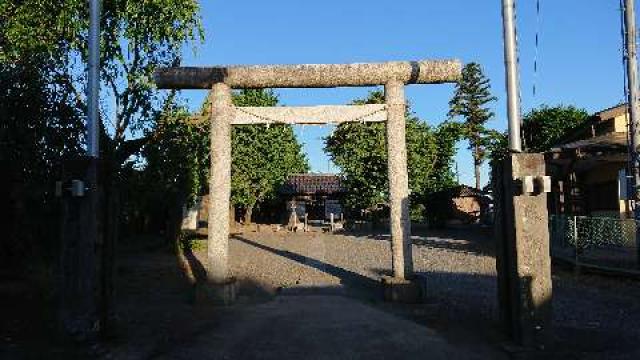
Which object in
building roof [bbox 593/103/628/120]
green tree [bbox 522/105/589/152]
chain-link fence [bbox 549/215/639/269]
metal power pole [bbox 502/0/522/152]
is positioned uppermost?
green tree [bbox 522/105/589/152]

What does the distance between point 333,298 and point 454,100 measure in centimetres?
5749

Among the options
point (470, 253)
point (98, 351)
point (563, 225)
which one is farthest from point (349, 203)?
point (98, 351)

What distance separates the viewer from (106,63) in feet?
52.5

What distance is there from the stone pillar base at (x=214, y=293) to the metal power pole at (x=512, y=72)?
19.0 feet

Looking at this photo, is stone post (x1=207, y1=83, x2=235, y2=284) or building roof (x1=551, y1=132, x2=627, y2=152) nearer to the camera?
stone post (x1=207, y1=83, x2=235, y2=284)

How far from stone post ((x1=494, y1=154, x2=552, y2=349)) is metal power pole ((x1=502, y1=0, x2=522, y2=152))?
34cm

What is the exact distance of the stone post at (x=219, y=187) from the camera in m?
11.0

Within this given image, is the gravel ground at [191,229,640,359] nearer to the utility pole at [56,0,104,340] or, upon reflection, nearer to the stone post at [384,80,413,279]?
the stone post at [384,80,413,279]

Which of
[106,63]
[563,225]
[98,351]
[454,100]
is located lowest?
[98,351]

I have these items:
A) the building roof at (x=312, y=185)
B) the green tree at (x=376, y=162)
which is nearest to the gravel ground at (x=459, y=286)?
the green tree at (x=376, y=162)

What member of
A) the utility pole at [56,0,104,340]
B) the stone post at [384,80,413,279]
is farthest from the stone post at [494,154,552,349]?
the utility pole at [56,0,104,340]

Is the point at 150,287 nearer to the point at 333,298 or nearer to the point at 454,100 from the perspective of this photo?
the point at 333,298

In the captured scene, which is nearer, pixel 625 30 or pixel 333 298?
pixel 333 298

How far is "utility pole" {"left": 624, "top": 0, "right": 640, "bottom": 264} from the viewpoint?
1440cm
